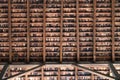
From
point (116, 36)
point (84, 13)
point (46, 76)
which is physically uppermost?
point (84, 13)

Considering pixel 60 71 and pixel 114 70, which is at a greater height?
pixel 114 70

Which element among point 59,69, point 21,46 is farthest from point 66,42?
point 21,46

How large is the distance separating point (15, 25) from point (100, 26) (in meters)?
4.57

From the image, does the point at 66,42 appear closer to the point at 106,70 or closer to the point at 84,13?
the point at 84,13

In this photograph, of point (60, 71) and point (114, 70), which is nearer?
point (114, 70)

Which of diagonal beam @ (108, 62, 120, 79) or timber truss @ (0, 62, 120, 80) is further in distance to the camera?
timber truss @ (0, 62, 120, 80)

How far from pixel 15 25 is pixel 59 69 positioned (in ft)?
11.0

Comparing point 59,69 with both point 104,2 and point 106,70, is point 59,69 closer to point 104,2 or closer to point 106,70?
point 106,70

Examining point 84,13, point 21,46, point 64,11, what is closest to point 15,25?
point 21,46

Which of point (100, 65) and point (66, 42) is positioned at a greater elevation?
point (66, 42)

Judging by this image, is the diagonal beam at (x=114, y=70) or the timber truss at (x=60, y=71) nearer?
the diagonal beam at (x=114, y=70)

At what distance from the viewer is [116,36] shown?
13.2 metres

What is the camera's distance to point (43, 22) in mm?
13133

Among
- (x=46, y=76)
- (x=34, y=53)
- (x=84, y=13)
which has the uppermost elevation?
(x=84, y=13)
